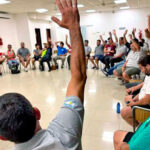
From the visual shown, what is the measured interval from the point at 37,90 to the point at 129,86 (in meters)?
2.60

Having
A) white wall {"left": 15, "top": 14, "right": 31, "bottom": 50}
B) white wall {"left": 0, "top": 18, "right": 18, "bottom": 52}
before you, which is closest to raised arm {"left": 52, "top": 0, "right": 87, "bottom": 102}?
white wall {"left": 0, "top": 18, "right": 18, "bottom": 52}

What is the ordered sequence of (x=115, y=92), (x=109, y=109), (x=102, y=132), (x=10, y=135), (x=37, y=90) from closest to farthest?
(x=10, y=135)
(x=102, y=132)
(x=109, y=109)
(x=115, y=92)
(x=37, y=90)

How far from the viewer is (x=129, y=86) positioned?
114 inches

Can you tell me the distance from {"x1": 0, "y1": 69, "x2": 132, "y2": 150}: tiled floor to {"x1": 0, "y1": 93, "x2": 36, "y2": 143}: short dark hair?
1.73m

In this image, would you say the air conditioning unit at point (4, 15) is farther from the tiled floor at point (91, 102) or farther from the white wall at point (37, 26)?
the tiled floor at point (91, 102)

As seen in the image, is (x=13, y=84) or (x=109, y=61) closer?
(x=13, y=84)

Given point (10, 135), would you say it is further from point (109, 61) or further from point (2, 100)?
point (109, 61)

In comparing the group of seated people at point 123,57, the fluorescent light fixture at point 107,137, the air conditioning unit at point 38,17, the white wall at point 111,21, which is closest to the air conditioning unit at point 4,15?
the air conditioning unit at point 38,17

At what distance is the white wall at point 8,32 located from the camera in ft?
33.9

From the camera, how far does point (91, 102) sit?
3521 millimetres

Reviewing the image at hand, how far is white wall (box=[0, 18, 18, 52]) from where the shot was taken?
10.3m

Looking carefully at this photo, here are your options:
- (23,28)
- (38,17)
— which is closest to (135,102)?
(23,28)

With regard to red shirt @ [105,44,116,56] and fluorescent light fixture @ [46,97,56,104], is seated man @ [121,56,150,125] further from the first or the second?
red shirt @ [105,44,116,56]

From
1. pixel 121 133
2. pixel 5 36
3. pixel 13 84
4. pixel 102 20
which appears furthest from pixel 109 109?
pixel 102 20
